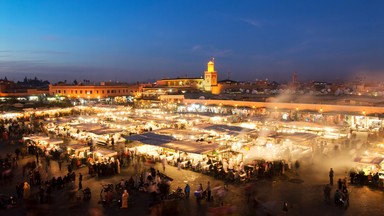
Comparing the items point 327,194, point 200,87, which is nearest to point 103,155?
point 327,194

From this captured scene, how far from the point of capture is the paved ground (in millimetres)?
8547

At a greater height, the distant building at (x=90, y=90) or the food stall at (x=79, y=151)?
the distant building at (x=90, y=90)

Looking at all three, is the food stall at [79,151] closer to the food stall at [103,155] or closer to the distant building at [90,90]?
the food stall at [103,155]

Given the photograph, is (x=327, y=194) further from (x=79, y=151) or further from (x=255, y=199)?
(x=79, y=151)

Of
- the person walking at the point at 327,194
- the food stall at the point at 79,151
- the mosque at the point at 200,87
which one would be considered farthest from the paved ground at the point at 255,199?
the mosque at the point at 200,87

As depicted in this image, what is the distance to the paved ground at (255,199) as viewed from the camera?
8.55 metres

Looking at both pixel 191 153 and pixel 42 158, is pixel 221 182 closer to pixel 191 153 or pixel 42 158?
pixel 191 153

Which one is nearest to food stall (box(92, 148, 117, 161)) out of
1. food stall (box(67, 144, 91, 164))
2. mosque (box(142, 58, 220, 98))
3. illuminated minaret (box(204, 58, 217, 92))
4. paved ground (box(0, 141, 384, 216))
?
food stall (box(67, 144, 91, 164))

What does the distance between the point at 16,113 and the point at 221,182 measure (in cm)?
2407

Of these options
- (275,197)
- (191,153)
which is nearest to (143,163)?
(191,153)

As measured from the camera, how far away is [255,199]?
336 inches

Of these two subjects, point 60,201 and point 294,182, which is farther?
point 294,182

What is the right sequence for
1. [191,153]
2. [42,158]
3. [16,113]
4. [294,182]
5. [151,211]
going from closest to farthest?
[151,211] → [294,182] → [191,153] → [42,158] → [16,113]

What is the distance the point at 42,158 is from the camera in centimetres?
1461
